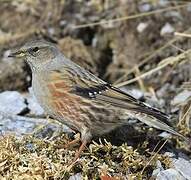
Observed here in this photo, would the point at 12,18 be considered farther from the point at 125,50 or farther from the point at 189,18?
the point at 189,18

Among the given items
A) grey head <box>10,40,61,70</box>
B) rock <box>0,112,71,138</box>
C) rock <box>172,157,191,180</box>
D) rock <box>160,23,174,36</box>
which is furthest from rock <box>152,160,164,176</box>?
rock <box>160,23,174,36</box>

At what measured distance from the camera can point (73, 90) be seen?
18.3 feet

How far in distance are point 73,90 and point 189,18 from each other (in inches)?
122

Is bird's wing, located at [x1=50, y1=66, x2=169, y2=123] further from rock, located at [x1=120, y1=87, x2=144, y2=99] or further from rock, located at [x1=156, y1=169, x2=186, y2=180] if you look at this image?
rock, located at [x1=120, y1=87, x2=144, y2=99]

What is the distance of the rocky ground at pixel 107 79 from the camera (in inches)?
196

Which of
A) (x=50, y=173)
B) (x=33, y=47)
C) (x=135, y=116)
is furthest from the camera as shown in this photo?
(x=33, y=47)

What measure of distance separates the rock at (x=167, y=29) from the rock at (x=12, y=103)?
2450 mm

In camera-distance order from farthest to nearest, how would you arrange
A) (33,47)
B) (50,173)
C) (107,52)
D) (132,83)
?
(107,52)
(132,83)
(33,47)
(50,173)

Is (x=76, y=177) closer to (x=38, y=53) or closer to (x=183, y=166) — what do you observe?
(x=183, y=166)

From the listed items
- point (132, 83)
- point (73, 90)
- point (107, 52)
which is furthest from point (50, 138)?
point (107, 52)

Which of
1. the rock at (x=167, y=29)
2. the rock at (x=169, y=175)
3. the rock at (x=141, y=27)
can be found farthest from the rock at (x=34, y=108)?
the rock at (x=167, y=29)

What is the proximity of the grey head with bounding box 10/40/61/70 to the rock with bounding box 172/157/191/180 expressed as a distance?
1.58 m

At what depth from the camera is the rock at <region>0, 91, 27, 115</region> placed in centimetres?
624

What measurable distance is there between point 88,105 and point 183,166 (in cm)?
100
